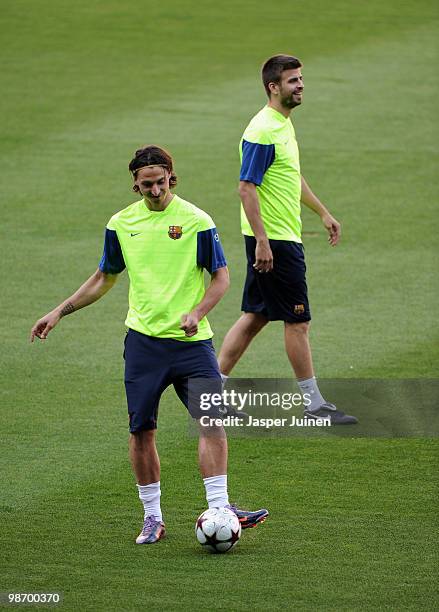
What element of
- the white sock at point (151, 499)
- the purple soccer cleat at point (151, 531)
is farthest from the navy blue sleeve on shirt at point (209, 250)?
the purple soccer cleat at point (151, 531)

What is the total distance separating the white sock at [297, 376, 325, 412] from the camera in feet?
31.9

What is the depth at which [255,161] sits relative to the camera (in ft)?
31.2

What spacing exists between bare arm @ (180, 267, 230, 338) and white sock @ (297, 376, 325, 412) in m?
2.36

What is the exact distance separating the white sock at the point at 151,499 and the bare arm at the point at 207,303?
2.89ft

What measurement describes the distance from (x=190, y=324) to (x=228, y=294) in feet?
20.0

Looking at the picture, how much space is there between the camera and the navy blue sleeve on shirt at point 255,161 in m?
9.50

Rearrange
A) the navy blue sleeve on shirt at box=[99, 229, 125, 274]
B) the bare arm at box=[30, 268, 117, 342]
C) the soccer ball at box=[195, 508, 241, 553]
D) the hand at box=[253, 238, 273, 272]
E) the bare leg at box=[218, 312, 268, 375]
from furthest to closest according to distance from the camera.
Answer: the bare leg at box=[218, 312, 268, 375] < the hand at box=[253, 238, 273, 272] < the bare arm at box=[30, 268, 117, 342] < the navy blue sleeve on shirt at box=[99, 229, 125, 274] < the soccer ball at box=[195, 508, 241, 553]

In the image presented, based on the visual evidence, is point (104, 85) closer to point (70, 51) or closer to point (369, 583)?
point (70, 51)

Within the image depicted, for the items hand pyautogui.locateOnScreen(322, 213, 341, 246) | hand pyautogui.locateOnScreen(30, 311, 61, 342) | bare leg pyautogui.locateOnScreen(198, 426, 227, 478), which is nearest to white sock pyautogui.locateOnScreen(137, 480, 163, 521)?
bare leg pyautogui.locateOnScreen(198, 426, 227, 478)

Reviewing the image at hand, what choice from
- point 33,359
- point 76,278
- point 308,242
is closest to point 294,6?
point 308,242

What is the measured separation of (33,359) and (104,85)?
36.9 ft

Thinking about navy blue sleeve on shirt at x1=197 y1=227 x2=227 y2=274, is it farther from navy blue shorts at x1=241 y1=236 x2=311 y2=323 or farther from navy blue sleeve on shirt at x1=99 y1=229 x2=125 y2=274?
navy blue shorts at x1=241 y1=236 x2=311 y2=323

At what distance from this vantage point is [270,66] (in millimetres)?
9594

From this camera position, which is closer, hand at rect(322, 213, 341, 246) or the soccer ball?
the soccer ball
